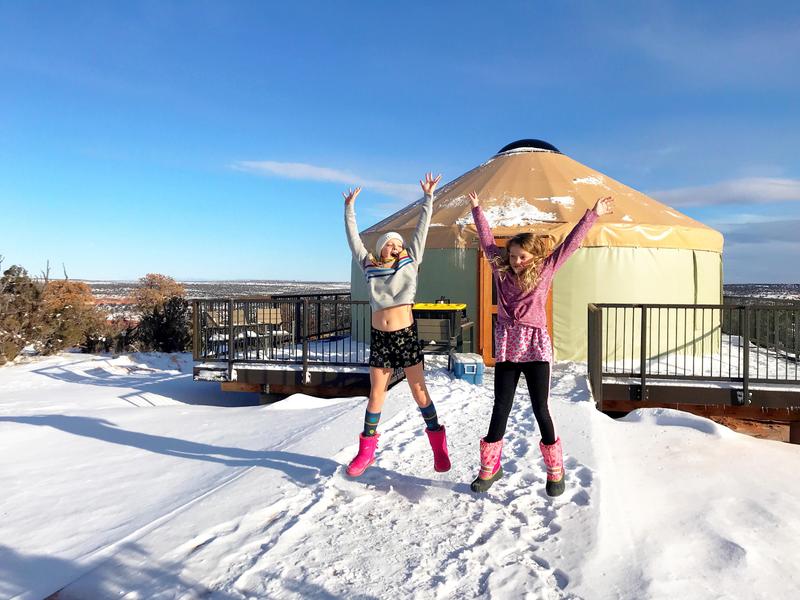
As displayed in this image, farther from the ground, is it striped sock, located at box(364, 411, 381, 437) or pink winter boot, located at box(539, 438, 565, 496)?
striped sock, located at box(364, 411, 381, 437)

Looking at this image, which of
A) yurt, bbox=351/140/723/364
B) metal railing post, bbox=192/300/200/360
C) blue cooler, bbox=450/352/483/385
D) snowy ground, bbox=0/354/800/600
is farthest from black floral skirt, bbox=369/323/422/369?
yurt, bbox=351/140/723/364

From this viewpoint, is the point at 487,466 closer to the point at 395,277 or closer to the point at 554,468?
the point at 554,468

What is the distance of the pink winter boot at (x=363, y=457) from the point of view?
348 centimetres

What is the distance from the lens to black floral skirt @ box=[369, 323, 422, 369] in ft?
11.2

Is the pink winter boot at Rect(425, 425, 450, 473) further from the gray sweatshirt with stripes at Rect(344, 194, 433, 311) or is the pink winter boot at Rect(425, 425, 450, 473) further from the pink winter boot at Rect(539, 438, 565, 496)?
the gray sweatshirt with stripes at Rect(344, 194, 433, 311)

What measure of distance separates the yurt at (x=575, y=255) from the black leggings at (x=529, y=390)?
6.54 meters

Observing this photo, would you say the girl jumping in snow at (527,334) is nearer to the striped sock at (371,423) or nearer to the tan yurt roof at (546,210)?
the striped sock at (371,423)

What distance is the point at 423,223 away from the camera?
11.6 feet

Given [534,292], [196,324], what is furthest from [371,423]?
[196,324]

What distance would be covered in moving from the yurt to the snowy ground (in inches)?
178

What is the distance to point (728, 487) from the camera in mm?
3596

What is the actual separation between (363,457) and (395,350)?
2.36ft

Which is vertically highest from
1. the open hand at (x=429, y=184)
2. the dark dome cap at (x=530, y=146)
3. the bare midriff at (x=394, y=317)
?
the dark dome cap at (x=530, y=146)

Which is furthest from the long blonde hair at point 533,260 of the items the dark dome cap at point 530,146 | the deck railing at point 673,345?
the dark dome cap at point 530,146
